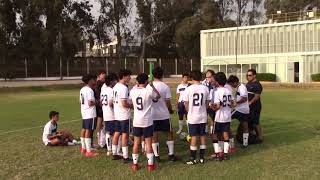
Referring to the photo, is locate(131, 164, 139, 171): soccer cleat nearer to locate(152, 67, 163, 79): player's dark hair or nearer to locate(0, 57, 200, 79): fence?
locate(152, 67, 163, 79): player's dark hair

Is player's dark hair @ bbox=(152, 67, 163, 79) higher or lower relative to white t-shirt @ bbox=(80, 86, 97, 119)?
higher

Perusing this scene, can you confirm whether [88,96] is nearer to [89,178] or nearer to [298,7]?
[89,178]

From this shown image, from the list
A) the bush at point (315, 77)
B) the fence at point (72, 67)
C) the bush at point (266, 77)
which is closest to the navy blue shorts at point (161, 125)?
the bush at point (315, 77)

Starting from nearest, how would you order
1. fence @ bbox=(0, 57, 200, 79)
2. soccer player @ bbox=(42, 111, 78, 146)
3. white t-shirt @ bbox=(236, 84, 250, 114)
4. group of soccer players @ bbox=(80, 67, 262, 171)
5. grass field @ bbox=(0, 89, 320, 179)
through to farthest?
grass field @ bbox=(0, 89, 320, 179) → group of soccer players @ bbox=(80, 67, 262, 171) → white t-shirt @ bbox=(236, 84, 250, 114) → soccer player @ bbox=(42, 111, 78, 146) → fence @ bbox=(0, 57, 200, 79)

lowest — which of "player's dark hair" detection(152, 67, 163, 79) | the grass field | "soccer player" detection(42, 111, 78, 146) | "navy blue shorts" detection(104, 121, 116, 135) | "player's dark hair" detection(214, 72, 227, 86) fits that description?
the grass field

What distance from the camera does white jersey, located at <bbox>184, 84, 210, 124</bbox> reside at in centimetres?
1022

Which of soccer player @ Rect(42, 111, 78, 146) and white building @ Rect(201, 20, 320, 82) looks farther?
white building @ Rect(201, 20, 320, 82)

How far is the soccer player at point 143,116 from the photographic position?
9.82m

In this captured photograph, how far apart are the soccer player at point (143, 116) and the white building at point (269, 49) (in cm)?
5413

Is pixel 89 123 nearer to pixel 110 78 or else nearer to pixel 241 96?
pixel 110 78

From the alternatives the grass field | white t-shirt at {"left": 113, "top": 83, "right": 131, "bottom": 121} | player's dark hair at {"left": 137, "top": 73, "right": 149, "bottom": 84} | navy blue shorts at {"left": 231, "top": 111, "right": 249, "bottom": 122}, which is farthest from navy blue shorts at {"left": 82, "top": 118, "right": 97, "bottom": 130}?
navy blue shorts at {"left": 231, "top": 111, "right": 249, "bottom": 122}

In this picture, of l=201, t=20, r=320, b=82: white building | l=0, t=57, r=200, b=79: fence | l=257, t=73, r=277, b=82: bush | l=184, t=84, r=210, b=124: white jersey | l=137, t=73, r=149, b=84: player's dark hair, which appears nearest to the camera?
l=137, t=73, r=149, b=84: player's dark hair

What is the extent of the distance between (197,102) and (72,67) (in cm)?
6536

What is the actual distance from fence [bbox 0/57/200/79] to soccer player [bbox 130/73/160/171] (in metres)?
55.2
